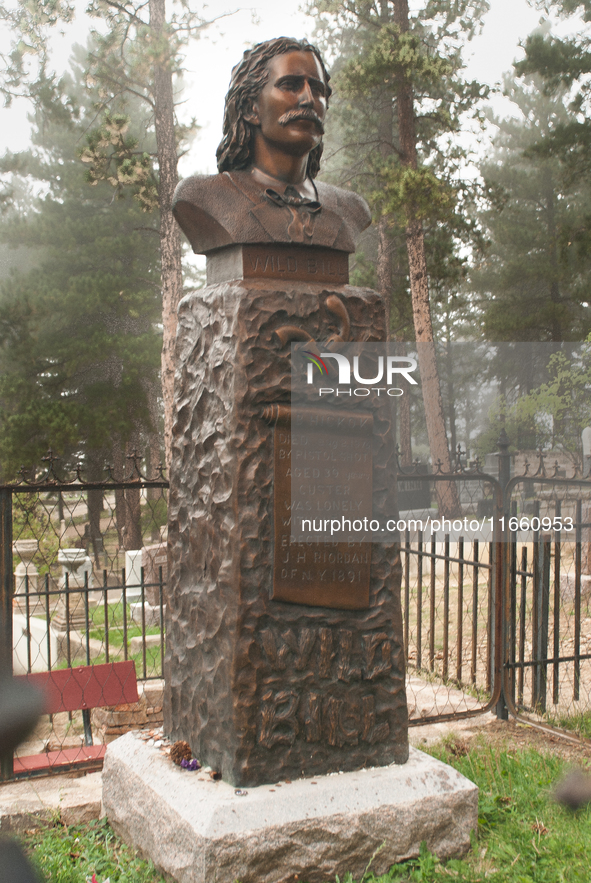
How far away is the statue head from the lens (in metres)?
3.03

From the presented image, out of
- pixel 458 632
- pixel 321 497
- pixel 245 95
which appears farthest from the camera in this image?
pixel 458 632

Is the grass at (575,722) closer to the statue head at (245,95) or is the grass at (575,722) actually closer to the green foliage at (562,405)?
the statue head at (245,95)

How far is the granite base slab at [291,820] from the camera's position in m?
2.56

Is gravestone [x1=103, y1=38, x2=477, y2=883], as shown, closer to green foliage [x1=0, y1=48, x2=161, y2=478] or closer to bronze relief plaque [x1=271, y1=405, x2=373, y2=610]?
bronze relief plaque [x1=271, y1=405, x2=373, y2=610]

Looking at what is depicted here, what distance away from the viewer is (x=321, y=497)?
296 centimetres

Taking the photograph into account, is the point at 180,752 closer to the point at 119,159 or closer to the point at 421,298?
the point at 119,159

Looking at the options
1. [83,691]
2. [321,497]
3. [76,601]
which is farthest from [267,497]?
[76,601]

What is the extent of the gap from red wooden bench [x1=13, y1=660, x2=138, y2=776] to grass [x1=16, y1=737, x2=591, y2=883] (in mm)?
780

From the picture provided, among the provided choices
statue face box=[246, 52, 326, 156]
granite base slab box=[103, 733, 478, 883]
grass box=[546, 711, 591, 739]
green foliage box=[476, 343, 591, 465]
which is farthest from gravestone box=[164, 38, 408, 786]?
green foliage box=[476, 343, 591, 465]

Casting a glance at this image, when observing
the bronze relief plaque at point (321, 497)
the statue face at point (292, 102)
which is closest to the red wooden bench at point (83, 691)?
the bronze relief plaque at point (321, 497)

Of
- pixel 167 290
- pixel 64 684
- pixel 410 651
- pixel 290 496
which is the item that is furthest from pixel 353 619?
pixel 167 290

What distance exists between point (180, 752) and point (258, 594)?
0.73 m

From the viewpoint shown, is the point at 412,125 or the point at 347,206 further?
the point at 412,125

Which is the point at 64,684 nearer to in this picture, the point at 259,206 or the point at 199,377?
the point at 199,377
